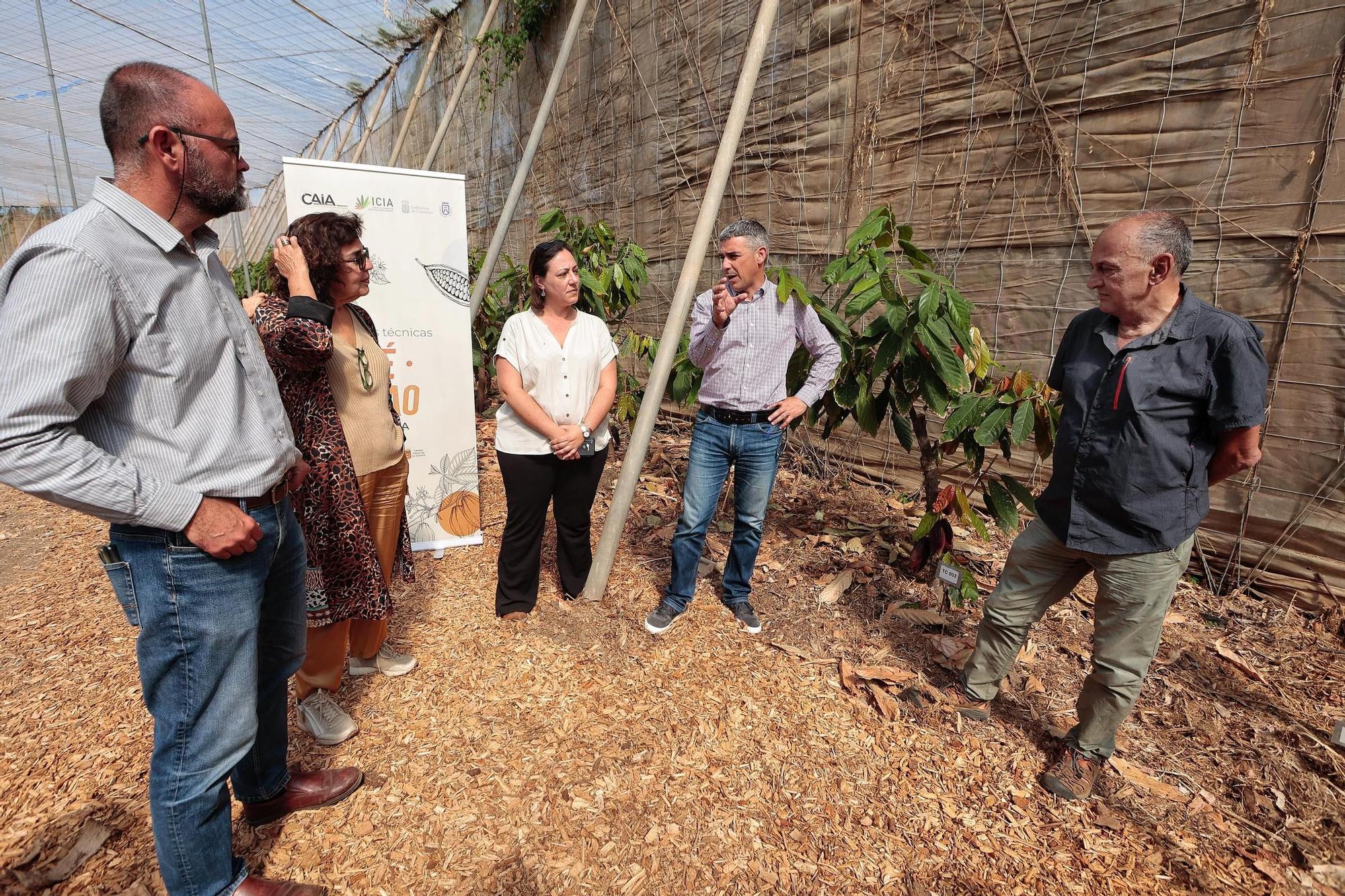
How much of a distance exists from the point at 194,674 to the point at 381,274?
7.75 feet

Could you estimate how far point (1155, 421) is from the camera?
1718 mm

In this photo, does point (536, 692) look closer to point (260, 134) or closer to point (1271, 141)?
point (1271, 141)

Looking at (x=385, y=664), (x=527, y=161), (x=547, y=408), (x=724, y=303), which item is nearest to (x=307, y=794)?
(x=385, y=664)

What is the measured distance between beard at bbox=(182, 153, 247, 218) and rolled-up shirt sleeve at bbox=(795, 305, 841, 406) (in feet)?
6.43

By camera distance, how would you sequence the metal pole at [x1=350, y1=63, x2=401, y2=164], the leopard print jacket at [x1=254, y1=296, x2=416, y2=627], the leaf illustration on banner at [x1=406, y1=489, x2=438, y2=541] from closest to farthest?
the leopard print jacket at [x1=254, y1=296, x2=416, y2=627] < the leaf illustration on banner at [x1=406, y1=489, x2=438, y2=541] < the metal pole at [x1=350, y1=63, x2=401, y2=164]

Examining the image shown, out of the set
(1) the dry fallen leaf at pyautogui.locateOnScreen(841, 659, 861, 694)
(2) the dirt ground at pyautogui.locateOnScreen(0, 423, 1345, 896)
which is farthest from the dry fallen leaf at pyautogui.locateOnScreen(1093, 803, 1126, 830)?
(1) the dry fallen leaf at pyautogui.locateOnScreen(841, 659, 861, 694)

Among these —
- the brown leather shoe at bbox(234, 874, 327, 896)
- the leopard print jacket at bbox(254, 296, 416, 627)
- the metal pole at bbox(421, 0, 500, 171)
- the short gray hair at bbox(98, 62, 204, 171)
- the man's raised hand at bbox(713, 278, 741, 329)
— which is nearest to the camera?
the short gray hair at bbox(98, 62, 204, 171)

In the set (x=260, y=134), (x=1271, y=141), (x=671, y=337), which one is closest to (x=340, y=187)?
(x=671, y=337)

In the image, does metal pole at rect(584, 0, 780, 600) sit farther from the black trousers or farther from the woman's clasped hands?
the woman's clasped hands

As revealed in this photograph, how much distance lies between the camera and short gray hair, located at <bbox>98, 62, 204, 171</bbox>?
1105 millimetres

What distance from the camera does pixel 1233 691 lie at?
7.86 ft

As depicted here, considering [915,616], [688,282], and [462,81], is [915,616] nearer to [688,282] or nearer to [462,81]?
[688,282]

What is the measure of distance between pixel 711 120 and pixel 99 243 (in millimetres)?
4710

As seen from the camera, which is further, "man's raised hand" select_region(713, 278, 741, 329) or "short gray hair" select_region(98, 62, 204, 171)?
"man's raised hand" select_region(713, 278, 741, 329)
